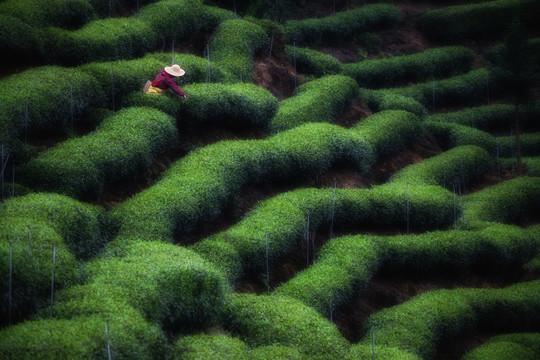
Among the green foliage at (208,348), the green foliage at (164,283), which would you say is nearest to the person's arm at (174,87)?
the green foliage at (164,283)

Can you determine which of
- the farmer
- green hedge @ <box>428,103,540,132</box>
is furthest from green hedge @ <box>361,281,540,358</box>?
green hedge @ <box>428,103,540,132</box>

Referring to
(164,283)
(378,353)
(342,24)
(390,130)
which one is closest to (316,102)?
(390,130)

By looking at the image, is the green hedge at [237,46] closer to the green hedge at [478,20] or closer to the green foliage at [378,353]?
the green foliage at [378,353]

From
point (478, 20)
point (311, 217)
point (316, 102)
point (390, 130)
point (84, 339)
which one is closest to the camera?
point (84, 339)

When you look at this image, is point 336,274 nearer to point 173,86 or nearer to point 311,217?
point 311,217

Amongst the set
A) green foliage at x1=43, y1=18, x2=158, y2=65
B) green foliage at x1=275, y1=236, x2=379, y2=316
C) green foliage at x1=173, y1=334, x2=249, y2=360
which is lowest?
green foliage at x1=275, y1=236, x2=379, y2=316

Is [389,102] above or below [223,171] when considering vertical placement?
below

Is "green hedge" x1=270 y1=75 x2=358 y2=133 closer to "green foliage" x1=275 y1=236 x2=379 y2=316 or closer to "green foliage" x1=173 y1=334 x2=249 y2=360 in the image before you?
"green foliage" x1=275 y1=236 x2=379 y2=316

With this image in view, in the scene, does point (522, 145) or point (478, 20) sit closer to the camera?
point (522, 145)
